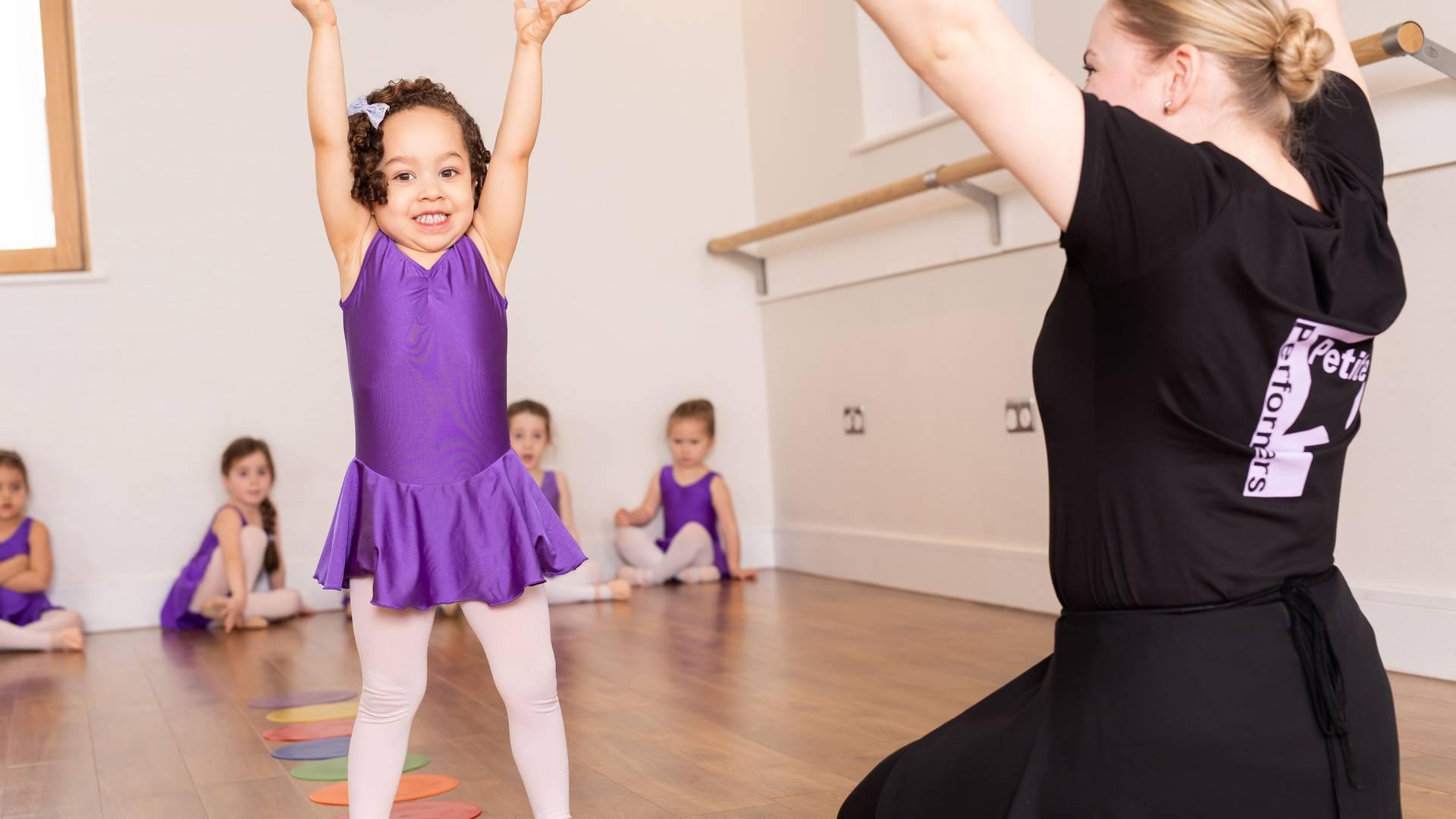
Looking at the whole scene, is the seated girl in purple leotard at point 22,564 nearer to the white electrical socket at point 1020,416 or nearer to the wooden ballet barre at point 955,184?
the wooden ballet barre at point 955,184

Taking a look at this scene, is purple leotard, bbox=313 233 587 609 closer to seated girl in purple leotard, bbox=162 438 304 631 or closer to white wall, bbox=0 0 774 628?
seated girl in purple leotard, bbox=162 438 304 631

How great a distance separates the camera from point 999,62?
2.98ft

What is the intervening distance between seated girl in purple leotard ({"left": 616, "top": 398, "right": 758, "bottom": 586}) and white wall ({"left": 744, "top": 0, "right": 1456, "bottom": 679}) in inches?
11.2

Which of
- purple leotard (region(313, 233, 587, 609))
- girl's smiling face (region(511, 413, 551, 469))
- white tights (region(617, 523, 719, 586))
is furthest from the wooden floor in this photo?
girl's smiling face (region(511, 413, 551, 469))

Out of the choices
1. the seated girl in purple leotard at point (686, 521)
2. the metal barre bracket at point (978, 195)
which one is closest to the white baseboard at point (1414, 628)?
the metal barre bracket at point (978, 195)

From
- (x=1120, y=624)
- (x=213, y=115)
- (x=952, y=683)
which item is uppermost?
(x=213, y=115)

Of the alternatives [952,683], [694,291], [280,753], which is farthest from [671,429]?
[280,753]

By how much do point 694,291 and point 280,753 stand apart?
9.75 feet

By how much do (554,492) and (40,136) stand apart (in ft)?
6.61

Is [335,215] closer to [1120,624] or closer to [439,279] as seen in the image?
[439,279]

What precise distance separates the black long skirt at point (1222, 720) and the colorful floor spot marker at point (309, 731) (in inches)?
70.6

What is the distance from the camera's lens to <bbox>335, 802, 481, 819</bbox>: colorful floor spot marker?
6.43 ft

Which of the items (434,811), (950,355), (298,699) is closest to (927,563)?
(950,355)

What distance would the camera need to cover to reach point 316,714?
278 cm
